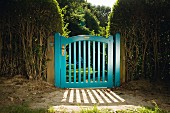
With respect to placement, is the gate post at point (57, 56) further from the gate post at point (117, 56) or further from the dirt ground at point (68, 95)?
the gate post at point (117, 56)

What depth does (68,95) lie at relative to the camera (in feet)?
16.5

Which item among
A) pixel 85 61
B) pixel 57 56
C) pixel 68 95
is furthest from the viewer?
pixel 85 61

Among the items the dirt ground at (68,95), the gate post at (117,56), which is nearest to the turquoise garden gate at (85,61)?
the gate post at (117,56)

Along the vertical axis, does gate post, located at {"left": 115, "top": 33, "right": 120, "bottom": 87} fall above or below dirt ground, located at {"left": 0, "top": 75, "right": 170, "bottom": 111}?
above

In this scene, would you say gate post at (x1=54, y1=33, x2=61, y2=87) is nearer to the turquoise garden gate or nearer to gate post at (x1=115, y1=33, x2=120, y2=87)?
the turquoise garden gate

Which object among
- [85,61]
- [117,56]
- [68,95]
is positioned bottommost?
[68,95]

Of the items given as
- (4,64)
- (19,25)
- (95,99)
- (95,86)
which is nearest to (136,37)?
(95,86)

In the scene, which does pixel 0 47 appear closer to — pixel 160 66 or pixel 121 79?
pixel 121 79

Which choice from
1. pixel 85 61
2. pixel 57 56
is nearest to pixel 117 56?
pixel 85 61

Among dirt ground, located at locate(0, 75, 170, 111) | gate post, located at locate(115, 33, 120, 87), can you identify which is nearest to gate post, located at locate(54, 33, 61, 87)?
dirt ground, located at locate(0, 75, 170, 111)

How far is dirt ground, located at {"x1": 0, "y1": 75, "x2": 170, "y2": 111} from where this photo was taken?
418 cm

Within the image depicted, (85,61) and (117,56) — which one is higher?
(117,56)

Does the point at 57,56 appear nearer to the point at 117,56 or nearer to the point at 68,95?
the point at 68,95

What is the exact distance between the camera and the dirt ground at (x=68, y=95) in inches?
165
